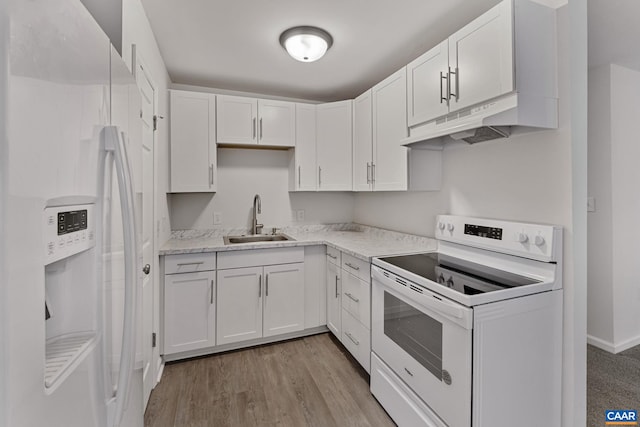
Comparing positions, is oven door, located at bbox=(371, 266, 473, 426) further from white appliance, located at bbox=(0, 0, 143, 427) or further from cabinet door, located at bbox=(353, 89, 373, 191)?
white appliance, located at bbox=(0, 0, 143, 427)

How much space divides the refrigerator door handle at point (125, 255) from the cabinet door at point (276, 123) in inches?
87.1

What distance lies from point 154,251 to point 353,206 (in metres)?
2.28

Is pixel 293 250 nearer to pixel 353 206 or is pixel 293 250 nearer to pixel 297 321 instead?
pixel 297 321

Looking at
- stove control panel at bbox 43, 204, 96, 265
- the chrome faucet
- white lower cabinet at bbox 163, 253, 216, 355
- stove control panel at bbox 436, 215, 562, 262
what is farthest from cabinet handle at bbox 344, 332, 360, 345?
stove control panel at bbox 43, 204, 96, 265

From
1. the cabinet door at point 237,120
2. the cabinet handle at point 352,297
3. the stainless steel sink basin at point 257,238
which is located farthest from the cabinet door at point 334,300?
the cabinet door at point 237,120

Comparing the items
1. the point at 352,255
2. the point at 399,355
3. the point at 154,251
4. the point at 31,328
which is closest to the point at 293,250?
the point at 352,255

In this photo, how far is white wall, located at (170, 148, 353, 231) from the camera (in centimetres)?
295

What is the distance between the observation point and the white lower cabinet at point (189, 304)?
2305 millimetres

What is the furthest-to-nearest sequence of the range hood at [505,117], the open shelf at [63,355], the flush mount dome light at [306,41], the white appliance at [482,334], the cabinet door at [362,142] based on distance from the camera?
the cabinet door at [362,142] → the flush mount dome light at [306,41] → the range hood at [505,117] → the white appliance at [482,334] → the open shelf at [63,355]

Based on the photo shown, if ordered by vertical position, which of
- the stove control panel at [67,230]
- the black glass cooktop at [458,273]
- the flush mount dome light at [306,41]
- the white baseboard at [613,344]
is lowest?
the white baseboard at [613,344]

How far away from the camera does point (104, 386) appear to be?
71 cm

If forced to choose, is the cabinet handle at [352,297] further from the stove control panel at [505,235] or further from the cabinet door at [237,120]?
the cabinet door at [237,120]

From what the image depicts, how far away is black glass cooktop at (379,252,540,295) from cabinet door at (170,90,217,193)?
5.83ft

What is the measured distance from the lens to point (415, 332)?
161 centimetres
